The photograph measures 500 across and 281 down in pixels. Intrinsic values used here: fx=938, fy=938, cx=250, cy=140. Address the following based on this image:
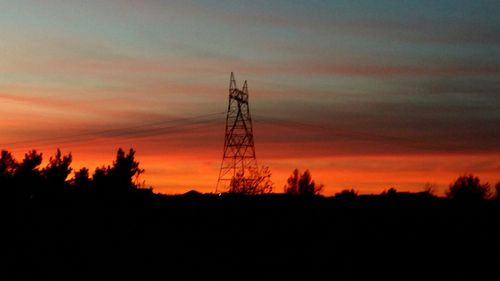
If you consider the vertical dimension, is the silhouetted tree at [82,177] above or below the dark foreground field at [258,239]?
above

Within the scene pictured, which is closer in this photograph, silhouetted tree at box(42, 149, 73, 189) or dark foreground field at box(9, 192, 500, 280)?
dark foreground field at box(9, 192, 500, 280)

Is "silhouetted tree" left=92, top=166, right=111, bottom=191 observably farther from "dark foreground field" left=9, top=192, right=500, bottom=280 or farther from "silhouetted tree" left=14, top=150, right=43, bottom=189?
"dark foreground field" left=9, top=192, right=500, bottom=280

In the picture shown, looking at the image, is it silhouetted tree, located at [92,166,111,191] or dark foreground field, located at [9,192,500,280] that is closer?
dark foreground field, located at [9,192,500,280]

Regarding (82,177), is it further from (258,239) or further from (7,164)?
(258,239)

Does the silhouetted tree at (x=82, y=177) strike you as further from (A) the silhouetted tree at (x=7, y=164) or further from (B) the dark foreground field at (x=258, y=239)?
(B) the dark foreground field at (x=258, y=239)

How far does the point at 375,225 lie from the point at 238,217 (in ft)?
34.7

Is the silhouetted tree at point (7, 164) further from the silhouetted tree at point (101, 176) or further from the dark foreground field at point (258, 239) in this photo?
the dark foreground field at point (258, 239)

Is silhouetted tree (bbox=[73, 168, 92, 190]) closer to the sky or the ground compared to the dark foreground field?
closer to the sky

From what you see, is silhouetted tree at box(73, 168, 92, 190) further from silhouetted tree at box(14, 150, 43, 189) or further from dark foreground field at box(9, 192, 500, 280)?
dark foreground field at box(9, 192, 500, 280)

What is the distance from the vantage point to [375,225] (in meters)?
67.5

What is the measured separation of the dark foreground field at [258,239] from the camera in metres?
58.8

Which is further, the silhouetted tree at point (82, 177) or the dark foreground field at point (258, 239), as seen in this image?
the silhouetted tree at point (82, 177)

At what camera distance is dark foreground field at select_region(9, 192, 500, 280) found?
5884 cm

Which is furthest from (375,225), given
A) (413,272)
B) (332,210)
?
(413,272)
